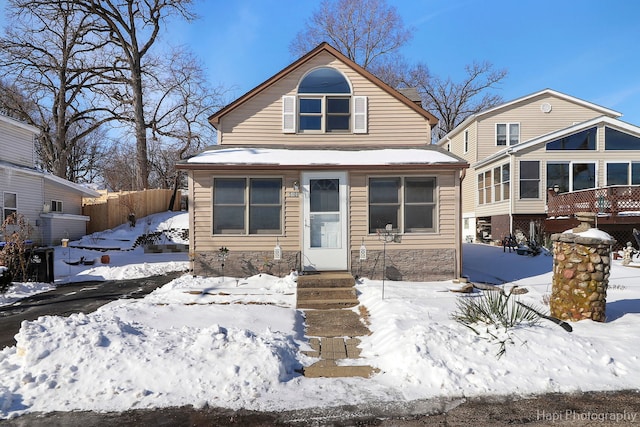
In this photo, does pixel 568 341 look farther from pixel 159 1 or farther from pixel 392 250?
pixel 159 1

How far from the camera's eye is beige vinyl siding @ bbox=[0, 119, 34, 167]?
1567 centimetres

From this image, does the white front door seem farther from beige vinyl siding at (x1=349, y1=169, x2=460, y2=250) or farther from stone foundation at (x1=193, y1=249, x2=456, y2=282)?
stone foundation at (x1=193, y1=249, x2=456, y2=282)

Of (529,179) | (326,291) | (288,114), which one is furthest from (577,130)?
(326,291)

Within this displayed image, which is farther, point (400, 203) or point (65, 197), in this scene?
point (65, 197)

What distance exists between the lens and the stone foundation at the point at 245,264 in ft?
30.5

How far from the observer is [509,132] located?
21391 millimetres

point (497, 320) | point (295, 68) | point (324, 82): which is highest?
point (295, 68)

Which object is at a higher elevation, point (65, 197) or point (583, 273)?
point (65, 197)

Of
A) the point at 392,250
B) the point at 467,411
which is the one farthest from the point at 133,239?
the point at 467,411

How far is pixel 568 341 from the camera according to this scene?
4.63 meters

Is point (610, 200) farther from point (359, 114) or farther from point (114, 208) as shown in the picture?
point (114, 208)

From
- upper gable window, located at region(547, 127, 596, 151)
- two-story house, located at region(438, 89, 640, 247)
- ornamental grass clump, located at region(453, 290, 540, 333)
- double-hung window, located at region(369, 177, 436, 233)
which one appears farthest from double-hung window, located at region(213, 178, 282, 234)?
upper gable window, located at region(547, 127, 596, 151)

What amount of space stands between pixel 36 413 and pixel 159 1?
28.5 meters

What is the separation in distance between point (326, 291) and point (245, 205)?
3.18 metres
